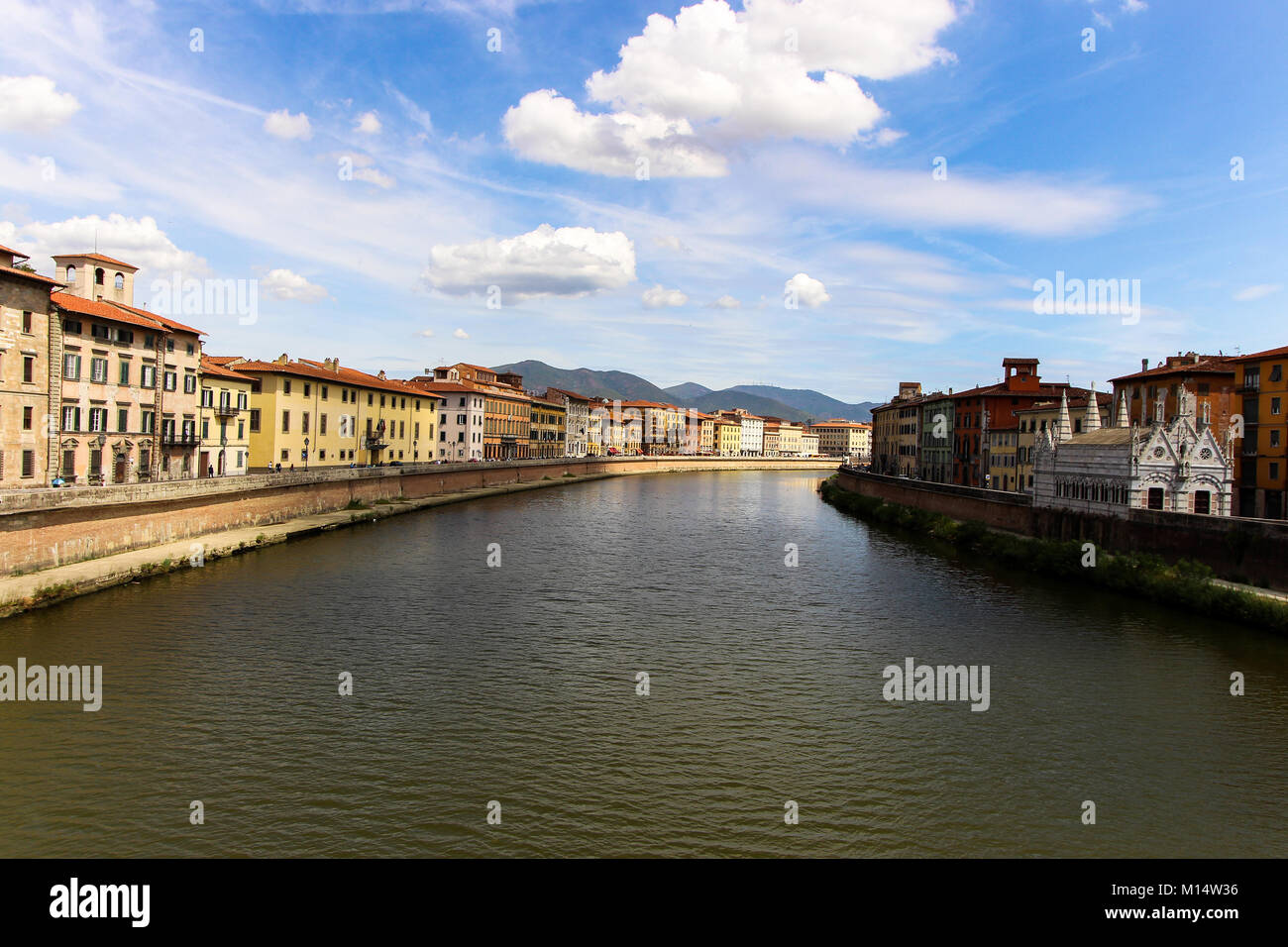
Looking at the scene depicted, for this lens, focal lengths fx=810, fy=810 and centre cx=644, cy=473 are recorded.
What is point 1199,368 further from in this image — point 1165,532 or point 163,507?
point 163,507

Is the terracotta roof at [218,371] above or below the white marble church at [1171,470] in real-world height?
above

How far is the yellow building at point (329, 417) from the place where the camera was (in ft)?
217

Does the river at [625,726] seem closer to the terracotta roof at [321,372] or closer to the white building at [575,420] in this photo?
the terracotta roof at [321,372]

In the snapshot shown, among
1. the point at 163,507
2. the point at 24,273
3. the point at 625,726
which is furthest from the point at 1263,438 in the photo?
the point at 24,273

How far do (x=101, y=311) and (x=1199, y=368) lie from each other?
69.5 m

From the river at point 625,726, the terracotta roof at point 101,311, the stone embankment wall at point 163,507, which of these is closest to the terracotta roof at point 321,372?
the stone embankment wall at point 163,507

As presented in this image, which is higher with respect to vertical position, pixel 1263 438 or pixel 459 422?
pixel 459 422

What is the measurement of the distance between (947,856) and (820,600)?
68.3 ft

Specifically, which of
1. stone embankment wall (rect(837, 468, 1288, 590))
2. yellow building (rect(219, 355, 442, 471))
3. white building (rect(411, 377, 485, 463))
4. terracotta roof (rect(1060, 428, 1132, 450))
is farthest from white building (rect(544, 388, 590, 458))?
terracotta roof (rect(1060, 428, 1132, 450))

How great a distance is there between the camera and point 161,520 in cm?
3769

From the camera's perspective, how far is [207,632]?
25469mm

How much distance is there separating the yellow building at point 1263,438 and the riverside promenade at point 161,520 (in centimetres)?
5851

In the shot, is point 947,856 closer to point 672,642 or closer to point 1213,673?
point 672,642

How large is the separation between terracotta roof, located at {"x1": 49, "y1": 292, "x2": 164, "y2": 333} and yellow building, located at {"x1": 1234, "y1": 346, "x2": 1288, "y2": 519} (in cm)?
6826
